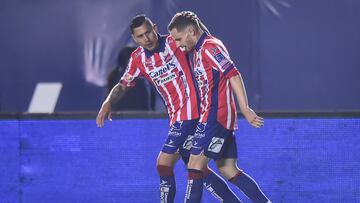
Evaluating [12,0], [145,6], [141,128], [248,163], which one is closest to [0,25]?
[12,0]

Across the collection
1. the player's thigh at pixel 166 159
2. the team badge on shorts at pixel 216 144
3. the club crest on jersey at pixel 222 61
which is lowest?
the player's thigh at pixel 166 159

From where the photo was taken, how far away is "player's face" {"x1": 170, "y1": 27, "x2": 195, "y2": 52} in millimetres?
7379

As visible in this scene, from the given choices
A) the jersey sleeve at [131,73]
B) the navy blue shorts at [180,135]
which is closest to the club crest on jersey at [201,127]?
the navy blue shorts at [180,135]

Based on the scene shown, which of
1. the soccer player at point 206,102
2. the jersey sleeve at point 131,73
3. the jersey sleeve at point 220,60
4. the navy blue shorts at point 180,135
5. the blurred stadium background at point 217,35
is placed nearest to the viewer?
the jersey sleeve at point 220,60

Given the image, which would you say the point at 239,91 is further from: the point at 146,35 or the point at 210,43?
the point at 146,35

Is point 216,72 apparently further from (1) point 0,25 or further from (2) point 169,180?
(1) point 0,25

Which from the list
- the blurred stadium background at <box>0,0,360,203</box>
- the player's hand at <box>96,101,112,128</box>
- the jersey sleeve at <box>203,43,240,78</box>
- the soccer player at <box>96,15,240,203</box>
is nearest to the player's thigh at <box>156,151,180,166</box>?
the soccer player at <box>96,15,240,203</box>

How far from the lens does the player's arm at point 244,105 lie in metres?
7.06

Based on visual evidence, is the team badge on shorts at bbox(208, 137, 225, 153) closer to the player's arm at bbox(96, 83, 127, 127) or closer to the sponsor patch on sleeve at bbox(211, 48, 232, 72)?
the sponsor patch on sleeve at bbox(211, 48, 232, 72)

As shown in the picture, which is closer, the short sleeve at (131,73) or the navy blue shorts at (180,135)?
the navy blue shorts at (180,135)

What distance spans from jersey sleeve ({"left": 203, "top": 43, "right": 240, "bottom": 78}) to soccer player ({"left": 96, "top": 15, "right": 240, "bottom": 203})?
1.45 ft

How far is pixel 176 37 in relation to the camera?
7.39m

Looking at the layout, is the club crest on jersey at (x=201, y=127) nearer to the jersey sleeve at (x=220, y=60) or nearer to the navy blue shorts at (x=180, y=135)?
the navy blue shorts at (x=180, y=135)

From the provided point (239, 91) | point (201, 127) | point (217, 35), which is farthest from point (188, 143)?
point (217, 35)
